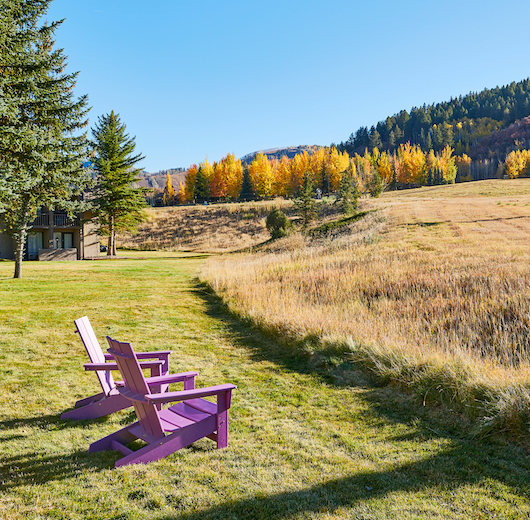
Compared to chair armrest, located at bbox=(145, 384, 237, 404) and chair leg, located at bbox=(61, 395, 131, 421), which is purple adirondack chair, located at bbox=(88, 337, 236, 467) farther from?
chair leg, located at bbox=(61, 395, 131, 421)

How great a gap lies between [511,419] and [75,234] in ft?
116

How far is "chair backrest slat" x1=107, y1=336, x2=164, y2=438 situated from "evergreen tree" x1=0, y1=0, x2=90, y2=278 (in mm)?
9104

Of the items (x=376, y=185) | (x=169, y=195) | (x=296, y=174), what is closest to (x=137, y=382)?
(x=376, y=185)

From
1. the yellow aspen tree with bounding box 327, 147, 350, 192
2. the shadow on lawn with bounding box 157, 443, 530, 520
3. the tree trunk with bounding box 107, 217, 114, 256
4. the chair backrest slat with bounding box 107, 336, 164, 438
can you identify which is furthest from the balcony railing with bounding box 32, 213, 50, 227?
the yellow aspen tree with bounding box 327, 147, 350, 192

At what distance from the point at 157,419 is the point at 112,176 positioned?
3485 cm

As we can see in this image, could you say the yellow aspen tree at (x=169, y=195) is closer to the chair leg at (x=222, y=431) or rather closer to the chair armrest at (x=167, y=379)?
the chair armrest at (x=167, y=379)

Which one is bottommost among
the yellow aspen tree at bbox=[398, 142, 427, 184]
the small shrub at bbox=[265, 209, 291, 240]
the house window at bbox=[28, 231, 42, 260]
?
the house window at bbox=[28, 231, 42, 260]

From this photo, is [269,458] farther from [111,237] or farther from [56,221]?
[111,237]

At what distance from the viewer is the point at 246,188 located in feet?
258

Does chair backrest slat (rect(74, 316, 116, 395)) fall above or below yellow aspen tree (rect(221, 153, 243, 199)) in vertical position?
below

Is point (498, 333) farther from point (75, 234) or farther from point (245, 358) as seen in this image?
point (75, 234)

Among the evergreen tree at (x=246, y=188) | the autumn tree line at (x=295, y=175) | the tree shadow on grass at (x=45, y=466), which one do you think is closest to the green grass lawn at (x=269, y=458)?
the tree shadow on grass at (x=45, y=466)

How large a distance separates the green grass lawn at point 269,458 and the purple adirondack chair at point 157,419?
0.11m

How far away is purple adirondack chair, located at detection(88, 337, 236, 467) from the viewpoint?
10.7 feet
